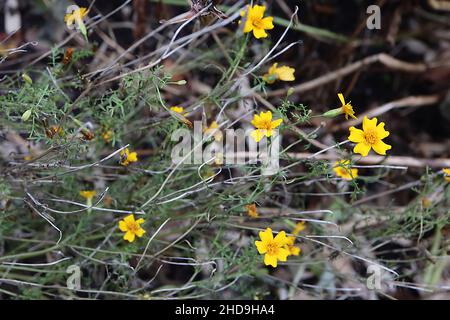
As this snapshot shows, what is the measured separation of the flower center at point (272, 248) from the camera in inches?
52.6

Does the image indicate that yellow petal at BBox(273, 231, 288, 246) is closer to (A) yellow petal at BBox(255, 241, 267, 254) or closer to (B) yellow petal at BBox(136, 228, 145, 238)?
(A) yellow petal at BBox(255, 241, 267, 254)

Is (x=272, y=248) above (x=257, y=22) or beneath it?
beneath

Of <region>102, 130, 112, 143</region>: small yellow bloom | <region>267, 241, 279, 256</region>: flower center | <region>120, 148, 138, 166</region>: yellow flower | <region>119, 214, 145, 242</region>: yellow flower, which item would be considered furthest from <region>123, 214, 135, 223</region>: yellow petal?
<region>267, 241, 279, 256</region>: flower center

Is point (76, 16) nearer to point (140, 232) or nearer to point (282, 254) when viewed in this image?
point (140, 232)

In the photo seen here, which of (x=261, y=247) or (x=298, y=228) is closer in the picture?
(x=261, y=247)

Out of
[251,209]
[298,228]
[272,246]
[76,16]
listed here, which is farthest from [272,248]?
[76,16]

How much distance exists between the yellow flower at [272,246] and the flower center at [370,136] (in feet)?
0.94

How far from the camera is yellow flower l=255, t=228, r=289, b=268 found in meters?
1.33

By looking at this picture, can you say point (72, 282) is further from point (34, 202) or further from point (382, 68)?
point (382, 68)

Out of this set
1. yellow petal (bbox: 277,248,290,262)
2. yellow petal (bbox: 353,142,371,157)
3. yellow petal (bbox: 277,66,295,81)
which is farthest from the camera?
yellow petal (bbox: 277,66,295,81)

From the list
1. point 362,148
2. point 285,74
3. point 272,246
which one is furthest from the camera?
point 285,74

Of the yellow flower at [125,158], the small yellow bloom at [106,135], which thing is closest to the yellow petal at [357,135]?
the yellow flower at [125,158]

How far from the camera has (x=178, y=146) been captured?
1.50 meters

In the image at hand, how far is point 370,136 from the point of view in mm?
1251
